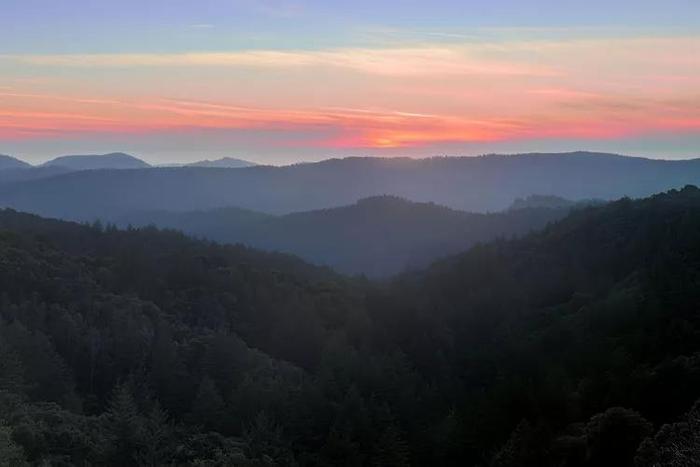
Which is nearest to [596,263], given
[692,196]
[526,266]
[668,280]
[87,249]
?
[526,266]

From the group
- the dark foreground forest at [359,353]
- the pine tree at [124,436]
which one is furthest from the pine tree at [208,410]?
the pine tree at [124,436]

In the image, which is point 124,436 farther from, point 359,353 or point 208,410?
point 359,353

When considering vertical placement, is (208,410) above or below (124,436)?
below

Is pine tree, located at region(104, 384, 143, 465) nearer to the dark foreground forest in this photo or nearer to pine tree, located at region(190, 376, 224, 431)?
the dark foreground forest

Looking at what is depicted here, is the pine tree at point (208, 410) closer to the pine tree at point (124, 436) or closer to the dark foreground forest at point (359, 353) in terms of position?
the dark foreground forest at point (359, 353)

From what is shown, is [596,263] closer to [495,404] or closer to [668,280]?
[668,280]

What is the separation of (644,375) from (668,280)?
21289 mm

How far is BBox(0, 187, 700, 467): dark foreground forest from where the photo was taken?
34344 millimetres

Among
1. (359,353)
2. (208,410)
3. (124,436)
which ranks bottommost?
(359,353)

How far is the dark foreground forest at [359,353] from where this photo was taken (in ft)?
113

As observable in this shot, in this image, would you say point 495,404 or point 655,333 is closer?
point 495,404

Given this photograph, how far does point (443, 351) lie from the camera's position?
8044cm

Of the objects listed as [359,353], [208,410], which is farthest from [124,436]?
[359,353]

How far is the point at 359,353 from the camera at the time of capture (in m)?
70.1
